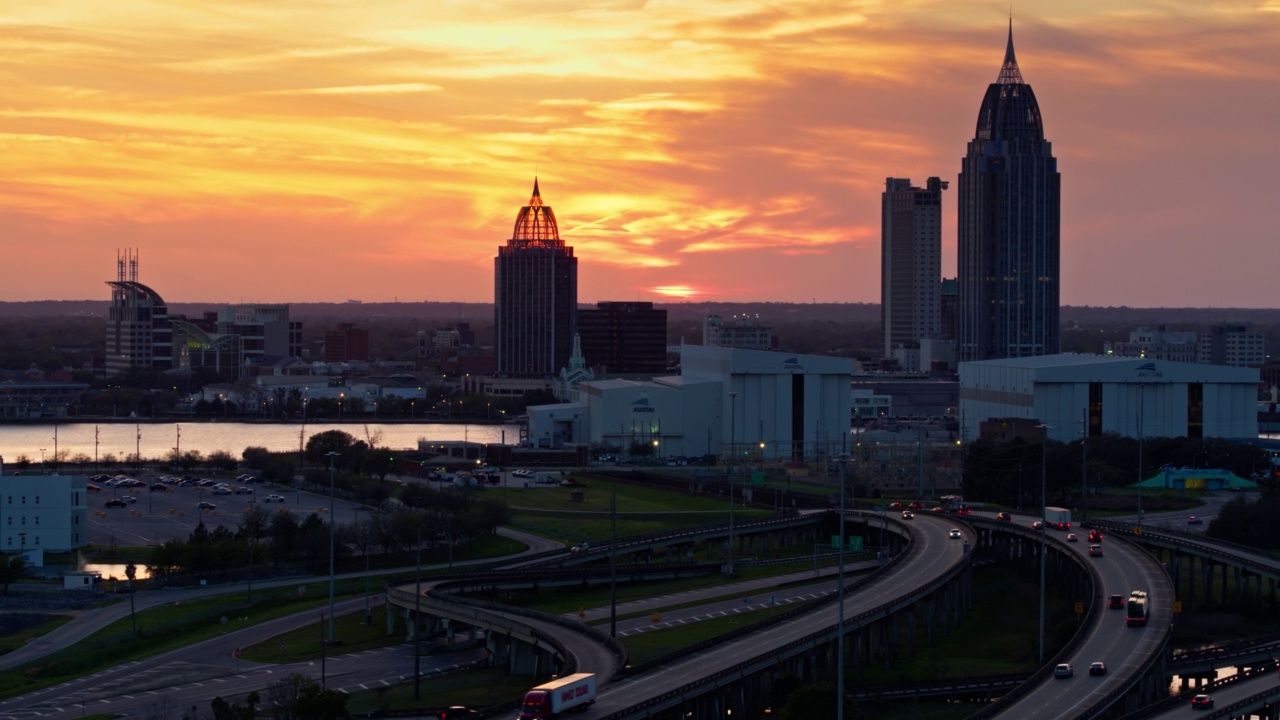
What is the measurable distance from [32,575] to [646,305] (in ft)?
427

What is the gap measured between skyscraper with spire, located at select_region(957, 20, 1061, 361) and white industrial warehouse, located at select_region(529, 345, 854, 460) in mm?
75872

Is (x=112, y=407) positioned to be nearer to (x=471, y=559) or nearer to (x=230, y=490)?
(x=230, y=490)

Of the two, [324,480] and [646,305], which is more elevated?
[646,305]

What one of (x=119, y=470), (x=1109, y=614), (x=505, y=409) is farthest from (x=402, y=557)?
(x=505, y=409)

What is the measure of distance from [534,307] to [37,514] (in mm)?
124330

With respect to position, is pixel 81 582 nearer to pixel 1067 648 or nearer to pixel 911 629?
pixel 911 629

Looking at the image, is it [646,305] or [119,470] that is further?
[646,305]

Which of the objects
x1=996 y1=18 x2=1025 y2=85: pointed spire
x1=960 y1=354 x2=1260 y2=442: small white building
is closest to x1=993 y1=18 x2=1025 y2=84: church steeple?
x1=996 y1=18 x2=1025 y2=85: pointed spire

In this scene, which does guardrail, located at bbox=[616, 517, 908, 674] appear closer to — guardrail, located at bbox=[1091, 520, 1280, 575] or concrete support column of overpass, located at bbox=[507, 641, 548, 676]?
concrete support column of overpass, located at bbox=[507, 641, 548, 676]

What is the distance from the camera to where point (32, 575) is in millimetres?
57062

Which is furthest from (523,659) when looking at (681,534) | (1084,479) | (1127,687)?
(1084,479)

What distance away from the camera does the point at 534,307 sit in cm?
18588

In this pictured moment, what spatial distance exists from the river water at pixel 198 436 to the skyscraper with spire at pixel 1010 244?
52.8 m

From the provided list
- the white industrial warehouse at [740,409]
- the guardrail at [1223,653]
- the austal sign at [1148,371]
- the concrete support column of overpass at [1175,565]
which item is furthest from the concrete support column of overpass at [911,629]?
the austal sign at [1148,371]
